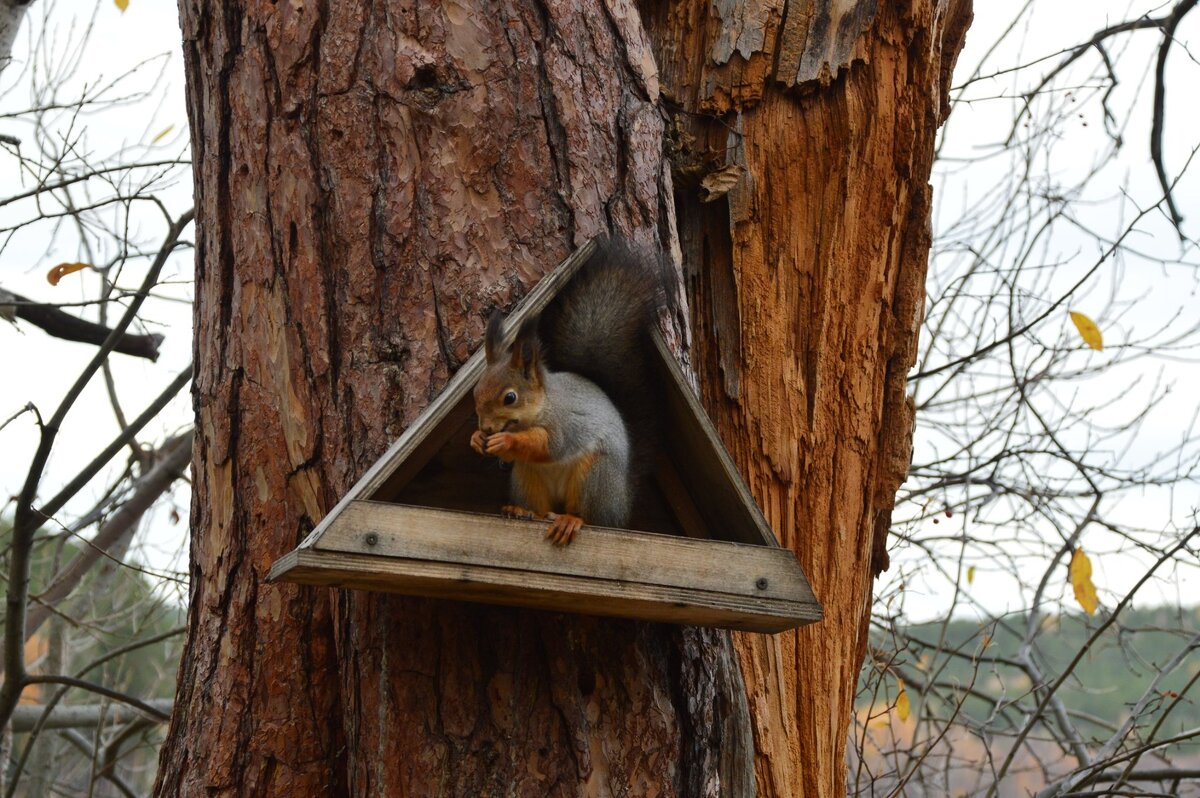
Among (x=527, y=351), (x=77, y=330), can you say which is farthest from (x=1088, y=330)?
(x=77, y=330)

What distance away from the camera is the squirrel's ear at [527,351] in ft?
5.39

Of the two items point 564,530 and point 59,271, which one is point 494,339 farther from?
point 59,271

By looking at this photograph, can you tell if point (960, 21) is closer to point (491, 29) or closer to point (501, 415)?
point (491, 29)

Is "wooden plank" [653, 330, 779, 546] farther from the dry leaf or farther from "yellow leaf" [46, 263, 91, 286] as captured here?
"yellow leaf" [46, 263, 91, 286]

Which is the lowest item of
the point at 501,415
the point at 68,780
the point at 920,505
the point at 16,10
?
the point at 68,780

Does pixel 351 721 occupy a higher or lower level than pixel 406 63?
lower

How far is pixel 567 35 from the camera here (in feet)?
6.70

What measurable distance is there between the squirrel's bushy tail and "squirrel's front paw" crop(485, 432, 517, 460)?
28cm

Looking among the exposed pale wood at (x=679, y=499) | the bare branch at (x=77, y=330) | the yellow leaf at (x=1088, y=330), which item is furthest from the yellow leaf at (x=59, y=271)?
the yellow leaf at (x=1088, y=330)

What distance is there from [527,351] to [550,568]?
13.4 inches

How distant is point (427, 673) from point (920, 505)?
2968 millimetres

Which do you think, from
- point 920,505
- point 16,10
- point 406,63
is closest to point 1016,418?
point 920,505

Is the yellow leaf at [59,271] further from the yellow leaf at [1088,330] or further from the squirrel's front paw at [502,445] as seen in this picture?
the yellow leaf at [1088,330]

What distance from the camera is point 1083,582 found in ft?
10.5
